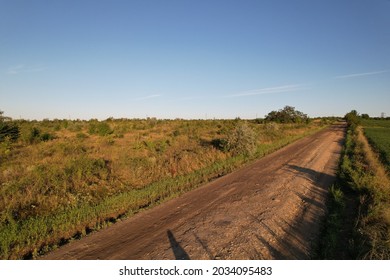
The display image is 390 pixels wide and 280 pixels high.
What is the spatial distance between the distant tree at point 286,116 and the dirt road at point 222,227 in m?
58.8

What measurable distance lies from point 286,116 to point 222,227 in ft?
211

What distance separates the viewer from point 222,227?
6.45 m

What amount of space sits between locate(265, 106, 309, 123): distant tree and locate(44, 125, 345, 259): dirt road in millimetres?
58800

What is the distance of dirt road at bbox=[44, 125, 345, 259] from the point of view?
532 centimetres

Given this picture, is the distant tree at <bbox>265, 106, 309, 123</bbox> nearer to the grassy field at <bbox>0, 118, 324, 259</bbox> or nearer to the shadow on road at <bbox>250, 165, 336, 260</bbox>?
the grassy field at <bbox>0, 118, 324, 259</bbox>

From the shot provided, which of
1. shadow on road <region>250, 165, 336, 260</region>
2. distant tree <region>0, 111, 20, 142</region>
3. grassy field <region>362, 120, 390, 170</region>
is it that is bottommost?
shadow on road <region>250, 165, 336, 260</region>

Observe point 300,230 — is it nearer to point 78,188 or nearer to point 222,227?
point 222,227

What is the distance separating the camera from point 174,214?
748 cm

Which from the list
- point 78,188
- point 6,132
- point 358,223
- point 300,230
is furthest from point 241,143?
point 6,132

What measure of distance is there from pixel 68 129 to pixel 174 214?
31581mm

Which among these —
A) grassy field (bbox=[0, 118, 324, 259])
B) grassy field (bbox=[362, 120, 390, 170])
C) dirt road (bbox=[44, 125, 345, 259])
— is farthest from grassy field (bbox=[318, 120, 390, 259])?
grassy field (bbox=[362, 120, 390, 170])

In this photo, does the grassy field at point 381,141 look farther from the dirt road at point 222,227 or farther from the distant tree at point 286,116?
the distant tree at point 286,116

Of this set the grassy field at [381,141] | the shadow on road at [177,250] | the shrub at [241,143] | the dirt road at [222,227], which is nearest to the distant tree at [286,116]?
the grassy field at [381,141]
